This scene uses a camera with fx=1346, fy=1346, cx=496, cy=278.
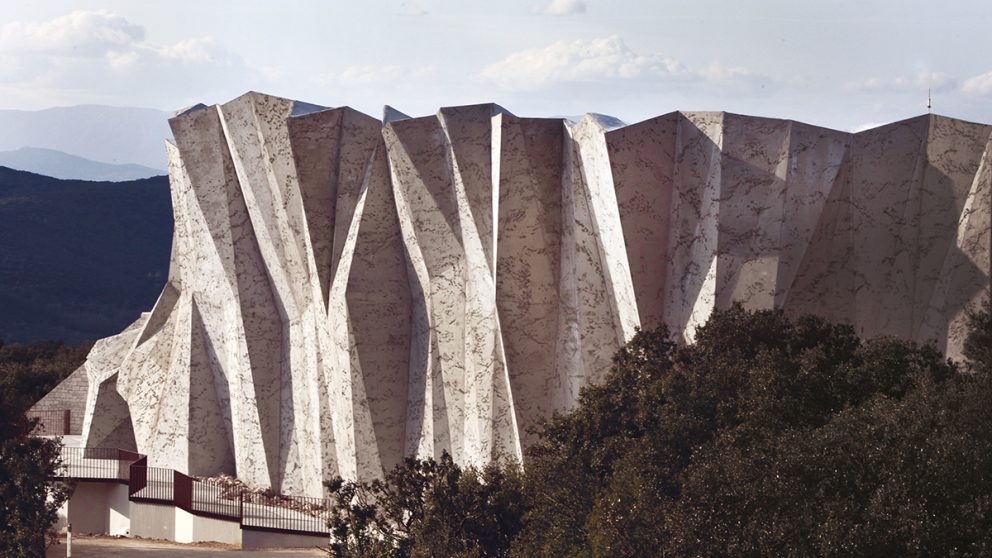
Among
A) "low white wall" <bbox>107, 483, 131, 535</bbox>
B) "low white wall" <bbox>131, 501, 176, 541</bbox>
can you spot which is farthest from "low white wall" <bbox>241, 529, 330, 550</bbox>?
"low white wall" <bbox>107, 483, 131, 535</bbox>

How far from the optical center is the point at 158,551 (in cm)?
2781

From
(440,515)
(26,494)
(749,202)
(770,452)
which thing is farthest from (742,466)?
(26,494)

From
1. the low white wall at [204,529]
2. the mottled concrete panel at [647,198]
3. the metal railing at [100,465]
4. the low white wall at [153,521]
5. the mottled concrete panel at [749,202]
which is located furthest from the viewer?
the metal railing at [100,465]

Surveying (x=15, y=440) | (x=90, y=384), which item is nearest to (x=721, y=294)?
(x=15, y=440)

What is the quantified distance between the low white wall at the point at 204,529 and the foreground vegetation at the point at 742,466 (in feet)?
22.6

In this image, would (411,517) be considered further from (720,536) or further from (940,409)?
(940,409)

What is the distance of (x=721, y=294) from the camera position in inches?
923

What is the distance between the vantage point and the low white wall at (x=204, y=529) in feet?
93.1

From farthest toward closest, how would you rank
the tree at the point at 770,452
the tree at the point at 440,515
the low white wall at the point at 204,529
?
the low white wall at the point at 204,529 → the tree at the point at 440,515 → the tree at the point at 770,452

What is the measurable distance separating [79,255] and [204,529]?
80.1 meters

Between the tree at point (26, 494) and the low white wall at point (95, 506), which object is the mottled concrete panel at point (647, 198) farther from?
the low white wall at point (95, 506)

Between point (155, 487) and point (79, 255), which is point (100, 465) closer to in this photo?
point (155, 487)

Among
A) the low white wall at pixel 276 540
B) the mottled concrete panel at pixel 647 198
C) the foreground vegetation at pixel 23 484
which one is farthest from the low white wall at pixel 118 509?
the mottled concrete panel at pixel 647 198

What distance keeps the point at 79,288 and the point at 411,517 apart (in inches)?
3329
